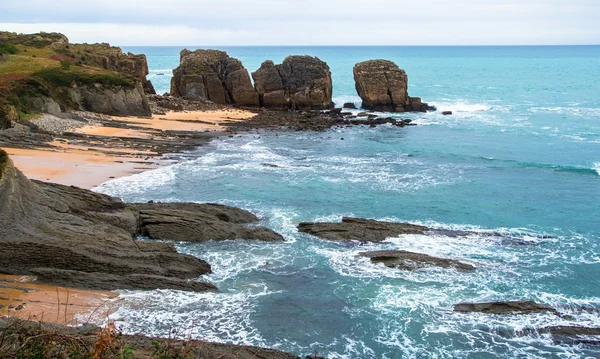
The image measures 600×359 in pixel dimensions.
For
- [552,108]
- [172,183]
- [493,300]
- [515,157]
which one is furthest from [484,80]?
[493,300]

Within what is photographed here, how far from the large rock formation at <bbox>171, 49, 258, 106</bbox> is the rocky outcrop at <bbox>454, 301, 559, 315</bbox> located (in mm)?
56197

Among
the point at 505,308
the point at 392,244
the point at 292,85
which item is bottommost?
the point at 505,308

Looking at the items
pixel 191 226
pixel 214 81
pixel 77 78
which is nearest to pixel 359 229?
pixel 191 226

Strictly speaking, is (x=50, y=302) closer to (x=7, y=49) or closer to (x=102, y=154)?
(x=102, y=154)

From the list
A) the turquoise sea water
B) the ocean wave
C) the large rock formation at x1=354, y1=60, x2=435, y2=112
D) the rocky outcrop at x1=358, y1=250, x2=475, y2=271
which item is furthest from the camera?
the ocean wave

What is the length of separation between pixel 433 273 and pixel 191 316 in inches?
399

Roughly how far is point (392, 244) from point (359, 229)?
198cm

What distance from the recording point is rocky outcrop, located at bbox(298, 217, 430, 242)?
27547mm

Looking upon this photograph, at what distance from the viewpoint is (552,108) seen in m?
81.6

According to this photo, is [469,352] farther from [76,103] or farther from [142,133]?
[76,103]

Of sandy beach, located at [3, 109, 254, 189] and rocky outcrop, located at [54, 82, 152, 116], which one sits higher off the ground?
rocky outcrop, located at [54, 82, 152, 116]

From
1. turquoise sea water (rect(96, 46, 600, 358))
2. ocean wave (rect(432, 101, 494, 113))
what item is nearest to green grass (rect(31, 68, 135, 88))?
turquoise sea water (rect(96, 46, 600, 358))

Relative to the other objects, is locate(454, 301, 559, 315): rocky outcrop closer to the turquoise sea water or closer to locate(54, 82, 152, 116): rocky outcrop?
the turquoise sea water

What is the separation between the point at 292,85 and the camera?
7294 centimetres
